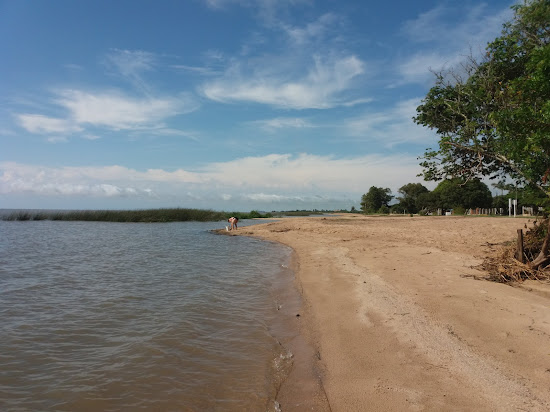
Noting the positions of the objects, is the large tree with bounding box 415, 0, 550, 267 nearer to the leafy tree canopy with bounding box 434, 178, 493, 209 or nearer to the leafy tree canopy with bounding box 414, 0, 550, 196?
the leafy tree canopy with bounding box 414, 0, 550, 196

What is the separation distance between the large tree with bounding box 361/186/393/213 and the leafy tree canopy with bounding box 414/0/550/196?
72.3m

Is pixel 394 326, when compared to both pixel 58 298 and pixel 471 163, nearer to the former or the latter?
pixel 58 298

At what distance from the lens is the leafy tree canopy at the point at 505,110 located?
27.6 ft

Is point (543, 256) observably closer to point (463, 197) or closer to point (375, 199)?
point (463, 197)

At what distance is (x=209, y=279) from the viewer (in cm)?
1112

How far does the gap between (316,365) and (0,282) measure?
35.1 ft

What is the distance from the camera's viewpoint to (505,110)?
8922mm

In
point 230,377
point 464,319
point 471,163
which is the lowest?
point 230,377

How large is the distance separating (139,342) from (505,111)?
1024cm

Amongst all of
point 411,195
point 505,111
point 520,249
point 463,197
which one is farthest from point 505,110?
point 411,195

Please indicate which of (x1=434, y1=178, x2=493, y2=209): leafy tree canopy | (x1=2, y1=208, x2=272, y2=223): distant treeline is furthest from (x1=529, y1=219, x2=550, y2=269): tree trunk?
(x1=434, y1=178, x2=493, y2=209): leafy tree canopy

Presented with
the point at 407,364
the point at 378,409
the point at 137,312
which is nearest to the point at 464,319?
the point at 407,364

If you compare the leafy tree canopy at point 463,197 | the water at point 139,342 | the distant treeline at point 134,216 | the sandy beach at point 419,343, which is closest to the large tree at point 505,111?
the sandy beach at point 419,343

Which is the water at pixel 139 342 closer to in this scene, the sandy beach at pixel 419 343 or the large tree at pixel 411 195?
the sandy beach at pixel 419 343
